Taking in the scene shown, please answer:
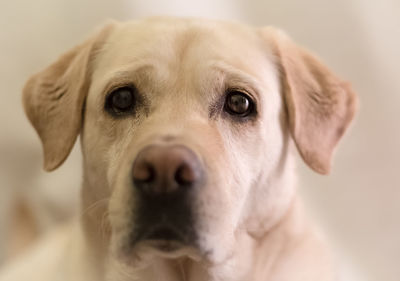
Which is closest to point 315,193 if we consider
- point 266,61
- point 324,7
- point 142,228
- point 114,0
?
point 324,7

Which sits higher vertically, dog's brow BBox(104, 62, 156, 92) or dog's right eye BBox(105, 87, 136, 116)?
dog's brow BBox(104, 62, 156, 92)

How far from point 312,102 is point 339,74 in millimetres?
795

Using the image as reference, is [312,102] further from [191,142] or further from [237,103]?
[191,142]

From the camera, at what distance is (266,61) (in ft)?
6.00

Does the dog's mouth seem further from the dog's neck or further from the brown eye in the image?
the brown eye

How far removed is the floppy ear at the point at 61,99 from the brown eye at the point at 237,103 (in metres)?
0.47

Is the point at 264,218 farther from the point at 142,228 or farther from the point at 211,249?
the point at 142,228

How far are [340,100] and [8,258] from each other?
1.83m

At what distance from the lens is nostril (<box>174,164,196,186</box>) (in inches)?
53.9

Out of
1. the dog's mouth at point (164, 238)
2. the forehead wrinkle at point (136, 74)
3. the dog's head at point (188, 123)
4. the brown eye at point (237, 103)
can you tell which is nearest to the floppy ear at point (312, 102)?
the dog's head at point (188, 123)

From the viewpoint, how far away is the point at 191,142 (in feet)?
4.78

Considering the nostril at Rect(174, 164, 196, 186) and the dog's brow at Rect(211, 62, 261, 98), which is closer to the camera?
the nostril at Rect(174, 164, 196, 186)

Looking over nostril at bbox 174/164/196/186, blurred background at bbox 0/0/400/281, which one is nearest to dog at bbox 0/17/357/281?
nostril at bbox 174/164/196/186

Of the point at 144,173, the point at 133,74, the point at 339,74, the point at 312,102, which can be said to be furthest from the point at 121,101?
the point at 339,74
